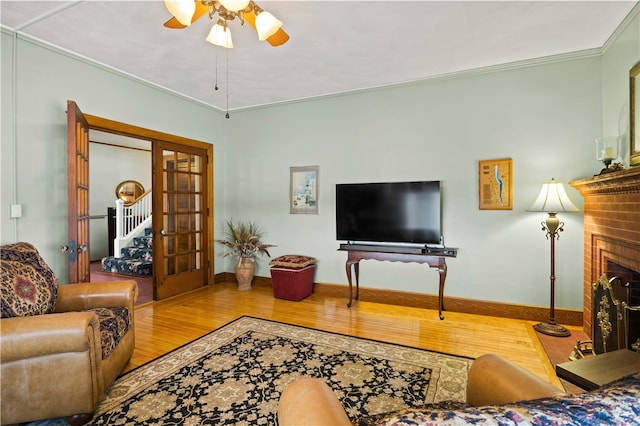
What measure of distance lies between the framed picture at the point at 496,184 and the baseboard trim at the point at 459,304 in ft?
3.54

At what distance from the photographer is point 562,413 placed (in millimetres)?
594

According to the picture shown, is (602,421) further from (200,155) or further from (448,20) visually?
(200,155)

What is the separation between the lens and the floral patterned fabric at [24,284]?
1.87m

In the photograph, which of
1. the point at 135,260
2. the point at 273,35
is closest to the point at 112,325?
the point at 273,35

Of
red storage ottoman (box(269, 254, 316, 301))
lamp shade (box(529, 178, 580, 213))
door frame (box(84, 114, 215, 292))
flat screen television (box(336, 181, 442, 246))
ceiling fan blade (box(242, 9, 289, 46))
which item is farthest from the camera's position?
red storage ottoman (box(269, 254, 316, 301))

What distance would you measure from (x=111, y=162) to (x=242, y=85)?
492cm

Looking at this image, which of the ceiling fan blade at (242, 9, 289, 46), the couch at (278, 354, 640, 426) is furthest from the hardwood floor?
the ceiling fan blade at (242, 9, 289, 46)

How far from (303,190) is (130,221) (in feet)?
13.5

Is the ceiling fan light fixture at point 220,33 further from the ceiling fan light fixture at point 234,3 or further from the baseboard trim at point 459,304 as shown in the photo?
the baseboard trim at point 459,304

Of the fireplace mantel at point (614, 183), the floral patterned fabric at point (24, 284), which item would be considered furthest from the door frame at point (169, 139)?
the fireplace mantel at point (614, 183)

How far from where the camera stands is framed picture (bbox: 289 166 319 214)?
4.50 m

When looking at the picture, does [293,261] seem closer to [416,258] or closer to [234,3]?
[416,258]

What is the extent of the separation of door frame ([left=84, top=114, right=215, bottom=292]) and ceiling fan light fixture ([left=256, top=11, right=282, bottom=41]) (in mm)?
2241

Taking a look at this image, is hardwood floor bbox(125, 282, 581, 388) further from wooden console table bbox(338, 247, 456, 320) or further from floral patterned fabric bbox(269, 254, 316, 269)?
floral patterned fabric bbox(269, 254, 316, 269)
